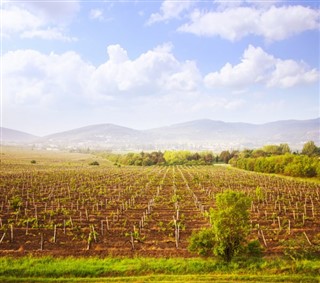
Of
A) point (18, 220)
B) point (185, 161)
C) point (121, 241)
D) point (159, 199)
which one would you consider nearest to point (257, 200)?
point (159, 199)

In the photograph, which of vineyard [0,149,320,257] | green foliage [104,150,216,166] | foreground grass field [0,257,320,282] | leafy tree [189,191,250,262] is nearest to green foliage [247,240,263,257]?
foreground grass field [0,257,320,282]

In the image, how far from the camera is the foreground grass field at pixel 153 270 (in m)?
16.8

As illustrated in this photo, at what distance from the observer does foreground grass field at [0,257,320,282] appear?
1683 cm

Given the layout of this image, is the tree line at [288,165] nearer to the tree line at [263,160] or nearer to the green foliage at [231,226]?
the tree line at [263,160]

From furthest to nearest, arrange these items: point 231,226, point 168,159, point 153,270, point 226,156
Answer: point 226,156, point 168,159, point 231,226, point 153,270

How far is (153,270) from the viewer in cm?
1769

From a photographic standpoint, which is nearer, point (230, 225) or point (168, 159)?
point (230, 225)

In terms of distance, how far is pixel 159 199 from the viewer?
39.3 metres

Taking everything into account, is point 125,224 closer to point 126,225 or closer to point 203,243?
point 126,225

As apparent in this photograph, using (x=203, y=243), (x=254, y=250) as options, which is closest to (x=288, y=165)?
(x=254, y=250)

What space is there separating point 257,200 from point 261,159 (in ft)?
186

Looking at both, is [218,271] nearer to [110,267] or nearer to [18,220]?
[110,267]

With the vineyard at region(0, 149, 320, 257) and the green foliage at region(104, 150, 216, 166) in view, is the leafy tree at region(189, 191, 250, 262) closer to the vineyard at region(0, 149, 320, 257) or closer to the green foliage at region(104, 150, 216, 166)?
the vineyard at region(0, 149, 320, 257)

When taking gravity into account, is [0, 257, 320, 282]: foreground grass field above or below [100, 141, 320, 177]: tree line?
below
